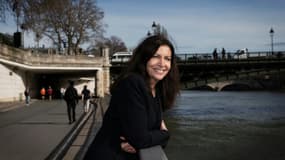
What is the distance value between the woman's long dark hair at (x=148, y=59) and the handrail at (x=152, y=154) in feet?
1.43

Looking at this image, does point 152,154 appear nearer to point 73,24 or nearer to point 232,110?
point 232,110

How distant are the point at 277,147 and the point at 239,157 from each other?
8.99 ft

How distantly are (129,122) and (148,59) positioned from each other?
45 cm

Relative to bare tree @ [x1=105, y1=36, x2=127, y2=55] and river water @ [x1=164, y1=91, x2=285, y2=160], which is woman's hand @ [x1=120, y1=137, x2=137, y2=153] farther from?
bare tree @ [x1=105, y1=36, x2=127, y2=55]

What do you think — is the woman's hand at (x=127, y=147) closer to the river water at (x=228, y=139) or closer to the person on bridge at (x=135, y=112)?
the person on bridge at (x=135, y=112)

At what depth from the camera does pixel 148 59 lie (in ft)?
8.58

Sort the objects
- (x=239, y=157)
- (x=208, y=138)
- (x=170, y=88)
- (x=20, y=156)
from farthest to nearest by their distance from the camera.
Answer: (x=208, y=138) < (x=239, y=157) < (x=20, y=156) < (x=170, y=88)

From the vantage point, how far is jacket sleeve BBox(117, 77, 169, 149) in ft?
7.64

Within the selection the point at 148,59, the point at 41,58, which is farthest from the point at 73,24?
the point at 148,59

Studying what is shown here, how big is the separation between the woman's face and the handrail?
446 mm

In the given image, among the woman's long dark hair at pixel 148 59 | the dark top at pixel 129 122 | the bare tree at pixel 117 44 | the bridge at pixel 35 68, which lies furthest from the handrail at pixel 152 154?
the bare tree at pixel 117 44

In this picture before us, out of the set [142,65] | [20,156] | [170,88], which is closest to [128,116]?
[142,65]

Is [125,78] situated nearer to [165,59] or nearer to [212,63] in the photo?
[165,59]

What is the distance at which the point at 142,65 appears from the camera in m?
2.60
